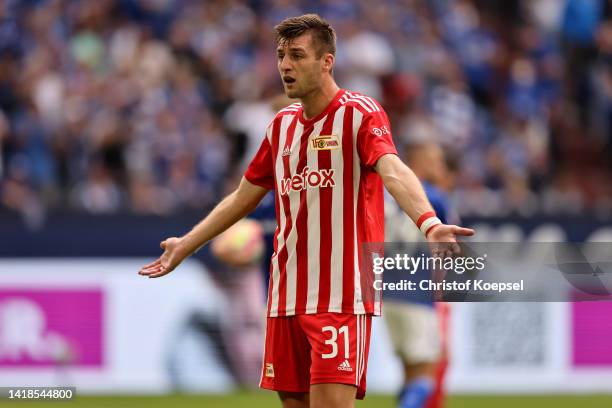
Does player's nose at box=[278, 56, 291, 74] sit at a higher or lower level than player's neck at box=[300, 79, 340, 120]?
higher

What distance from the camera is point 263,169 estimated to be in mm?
5668

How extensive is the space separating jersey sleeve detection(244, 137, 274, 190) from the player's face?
0.43 meters

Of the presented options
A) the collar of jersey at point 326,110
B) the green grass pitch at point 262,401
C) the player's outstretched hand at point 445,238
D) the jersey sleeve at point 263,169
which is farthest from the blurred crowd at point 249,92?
the player's outstretched hand at point 445,238

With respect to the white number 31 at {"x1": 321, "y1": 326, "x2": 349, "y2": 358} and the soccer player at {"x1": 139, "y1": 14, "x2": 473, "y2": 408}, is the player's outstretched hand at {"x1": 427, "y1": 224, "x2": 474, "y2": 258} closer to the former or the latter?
the soccer player at {"x1": 139, "y1": 14, "x2": 473, "y2": 408}

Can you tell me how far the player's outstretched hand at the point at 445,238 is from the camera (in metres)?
4.57

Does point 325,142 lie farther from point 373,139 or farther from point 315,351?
point 315,351

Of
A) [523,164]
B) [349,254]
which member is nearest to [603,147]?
[523,164]

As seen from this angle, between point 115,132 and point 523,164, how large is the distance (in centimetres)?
454

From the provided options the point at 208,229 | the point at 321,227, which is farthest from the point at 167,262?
the point at 321,227

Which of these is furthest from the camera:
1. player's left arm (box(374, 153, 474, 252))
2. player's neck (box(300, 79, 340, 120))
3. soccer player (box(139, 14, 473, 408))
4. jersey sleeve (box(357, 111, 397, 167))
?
player's neck (box(300, 79, 340, 120))

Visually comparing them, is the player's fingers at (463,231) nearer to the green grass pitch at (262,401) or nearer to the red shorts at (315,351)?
the red shorts at (315,351)

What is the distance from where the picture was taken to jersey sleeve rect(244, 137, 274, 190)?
565 cm

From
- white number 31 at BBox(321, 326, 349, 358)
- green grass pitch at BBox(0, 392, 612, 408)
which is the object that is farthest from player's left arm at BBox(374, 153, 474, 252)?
green grass pitch at BBox(0, 392, 612, 408)

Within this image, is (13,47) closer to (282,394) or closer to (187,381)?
(187,381)
